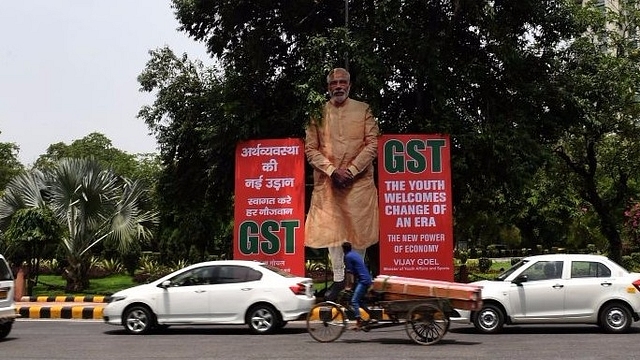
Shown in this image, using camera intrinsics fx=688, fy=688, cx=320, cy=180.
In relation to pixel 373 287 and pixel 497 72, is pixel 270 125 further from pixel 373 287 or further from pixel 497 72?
pixel 373 287

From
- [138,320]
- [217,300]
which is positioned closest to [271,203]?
[217,300]

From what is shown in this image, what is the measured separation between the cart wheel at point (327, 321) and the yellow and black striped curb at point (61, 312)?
24.2 ft

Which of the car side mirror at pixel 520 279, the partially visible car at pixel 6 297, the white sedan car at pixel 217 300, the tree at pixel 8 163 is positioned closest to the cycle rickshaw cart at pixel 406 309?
the white sedan car at pixel 217 300

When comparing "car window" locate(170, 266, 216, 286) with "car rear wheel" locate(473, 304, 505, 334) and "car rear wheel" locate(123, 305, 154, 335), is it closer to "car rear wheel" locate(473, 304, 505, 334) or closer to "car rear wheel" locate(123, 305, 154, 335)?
"car rear wheel" locate(123, 305, 154, 335)

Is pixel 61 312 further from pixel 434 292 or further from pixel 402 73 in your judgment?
pixel 402 73

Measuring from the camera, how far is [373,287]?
35.5 feet

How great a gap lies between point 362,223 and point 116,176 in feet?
32.8

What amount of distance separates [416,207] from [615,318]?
563cm

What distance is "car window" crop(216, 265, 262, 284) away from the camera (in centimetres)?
1252

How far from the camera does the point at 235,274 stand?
41.3ft

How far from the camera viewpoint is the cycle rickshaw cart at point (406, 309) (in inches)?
411

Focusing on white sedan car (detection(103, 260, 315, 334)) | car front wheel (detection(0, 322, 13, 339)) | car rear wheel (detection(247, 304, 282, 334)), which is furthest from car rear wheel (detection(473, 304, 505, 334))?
car front wheel (detection(0, 322, 13, 339))

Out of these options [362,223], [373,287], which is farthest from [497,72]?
[373,287]

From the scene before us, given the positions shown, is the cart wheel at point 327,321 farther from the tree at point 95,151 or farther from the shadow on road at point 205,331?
the tree at point 95,151
